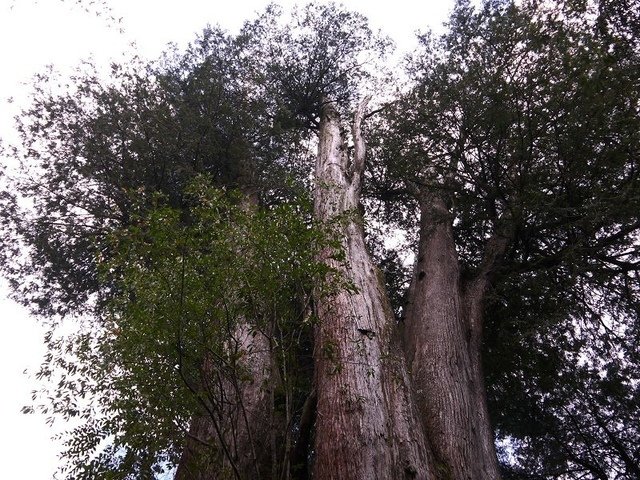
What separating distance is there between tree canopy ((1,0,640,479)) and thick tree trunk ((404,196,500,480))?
25 cm

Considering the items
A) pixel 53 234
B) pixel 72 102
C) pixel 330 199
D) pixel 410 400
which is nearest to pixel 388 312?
pixel 410 400

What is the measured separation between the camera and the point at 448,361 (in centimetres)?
461

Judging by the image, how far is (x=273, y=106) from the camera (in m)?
10.1

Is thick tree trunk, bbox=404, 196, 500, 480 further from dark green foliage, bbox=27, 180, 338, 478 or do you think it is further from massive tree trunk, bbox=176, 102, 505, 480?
dark green foliage, bbox=27, 180, 338, 478

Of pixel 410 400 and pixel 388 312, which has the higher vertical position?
pixel 388 312

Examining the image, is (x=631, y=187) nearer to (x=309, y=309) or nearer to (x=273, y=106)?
(x=309, y=309)

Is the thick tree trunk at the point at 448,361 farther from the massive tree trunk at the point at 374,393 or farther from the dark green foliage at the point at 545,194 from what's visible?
the dark green foliage at the point at 545,194

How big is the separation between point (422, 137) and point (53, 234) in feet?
21.4

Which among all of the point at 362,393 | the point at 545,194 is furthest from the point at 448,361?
the point at 545,194

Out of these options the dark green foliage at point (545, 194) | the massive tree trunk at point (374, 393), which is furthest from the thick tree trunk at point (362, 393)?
the dark green foliage at point (545, 194)

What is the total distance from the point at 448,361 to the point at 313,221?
6.57ft

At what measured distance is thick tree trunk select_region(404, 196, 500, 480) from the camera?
12.8 feet

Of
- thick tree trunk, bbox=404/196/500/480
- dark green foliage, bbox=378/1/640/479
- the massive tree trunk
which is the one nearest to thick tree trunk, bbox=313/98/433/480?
the massive tree trunk

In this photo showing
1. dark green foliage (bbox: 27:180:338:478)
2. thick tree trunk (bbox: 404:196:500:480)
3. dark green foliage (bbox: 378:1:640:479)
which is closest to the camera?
dark green foliage (bbox: 27:180:338:478)
